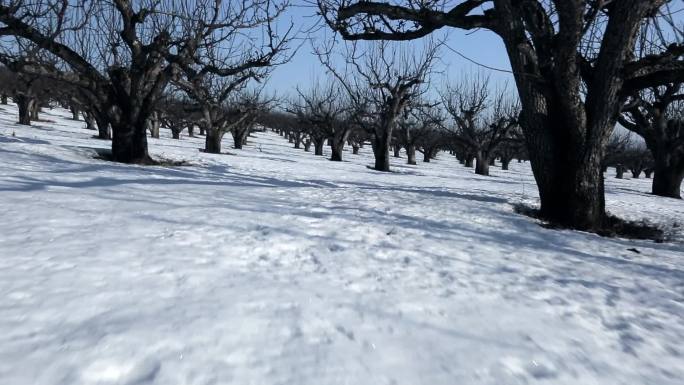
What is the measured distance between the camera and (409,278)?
319 centimetres

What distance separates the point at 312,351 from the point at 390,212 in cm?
385

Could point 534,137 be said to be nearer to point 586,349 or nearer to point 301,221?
point 301,221

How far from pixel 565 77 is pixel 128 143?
9.14 m

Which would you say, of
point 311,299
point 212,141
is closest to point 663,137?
point 311,299

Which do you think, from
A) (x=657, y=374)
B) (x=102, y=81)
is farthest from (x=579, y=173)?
(x=102, y=81)

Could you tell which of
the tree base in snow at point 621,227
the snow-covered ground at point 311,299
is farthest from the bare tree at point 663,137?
the snow-covered ground at point 311,299

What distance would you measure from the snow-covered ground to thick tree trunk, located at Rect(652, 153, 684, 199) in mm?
11283

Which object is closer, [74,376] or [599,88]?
[74,376]

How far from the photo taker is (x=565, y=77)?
19.2 ft

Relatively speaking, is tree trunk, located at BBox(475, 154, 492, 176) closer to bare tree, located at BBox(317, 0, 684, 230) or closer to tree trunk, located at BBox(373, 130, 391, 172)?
tree trunk, located at BBox(373, 130, 391, 172)

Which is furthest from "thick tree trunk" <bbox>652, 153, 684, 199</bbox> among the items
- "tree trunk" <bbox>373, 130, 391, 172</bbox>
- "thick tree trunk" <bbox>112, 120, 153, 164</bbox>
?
"thick tree trunk" <bbox>112, 120, 153, 164</bbox>

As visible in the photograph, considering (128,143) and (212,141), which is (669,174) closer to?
(128,143)

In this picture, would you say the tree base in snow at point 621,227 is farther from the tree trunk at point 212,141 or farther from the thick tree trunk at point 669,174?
the tree trunk at point 212,141

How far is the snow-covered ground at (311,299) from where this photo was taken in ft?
6.20
